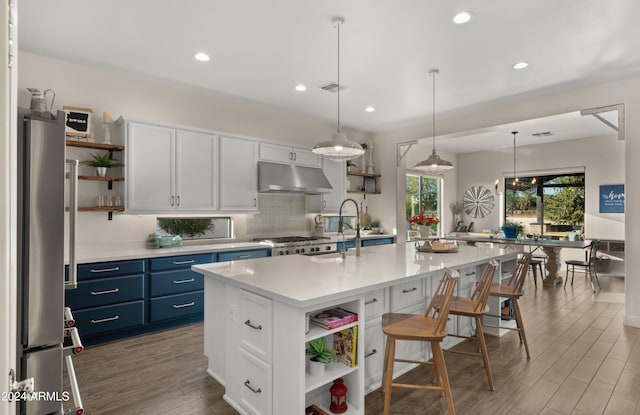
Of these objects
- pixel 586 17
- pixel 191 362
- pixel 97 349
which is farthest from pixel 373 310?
pixel 586 17

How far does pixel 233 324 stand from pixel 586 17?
3574 millimetres

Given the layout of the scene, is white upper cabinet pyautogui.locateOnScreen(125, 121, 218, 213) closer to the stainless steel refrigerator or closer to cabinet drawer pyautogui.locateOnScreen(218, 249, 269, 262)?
cabinet drawer pyautogui.locateOnScreen(218, 249, 269, 262)

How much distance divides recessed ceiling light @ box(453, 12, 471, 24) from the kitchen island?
1.99m

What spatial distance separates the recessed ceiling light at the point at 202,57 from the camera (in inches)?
137

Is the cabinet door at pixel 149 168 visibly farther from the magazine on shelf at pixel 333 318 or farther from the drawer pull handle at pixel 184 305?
the magazine on shelf at pixel 333 318

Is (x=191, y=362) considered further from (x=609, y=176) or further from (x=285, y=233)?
(x=609, y=176)

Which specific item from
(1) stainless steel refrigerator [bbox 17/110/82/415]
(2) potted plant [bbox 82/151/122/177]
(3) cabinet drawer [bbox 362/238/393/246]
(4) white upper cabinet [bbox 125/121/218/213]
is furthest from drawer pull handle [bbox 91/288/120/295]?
(3) cabinet drawer [bbox 362/238/393/246]

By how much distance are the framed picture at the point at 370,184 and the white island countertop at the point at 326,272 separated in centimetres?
343

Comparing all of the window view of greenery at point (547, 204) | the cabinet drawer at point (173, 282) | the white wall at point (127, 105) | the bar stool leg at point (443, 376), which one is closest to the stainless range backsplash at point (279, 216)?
the white wall at point (127, 105)

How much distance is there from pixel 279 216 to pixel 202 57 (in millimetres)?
2641

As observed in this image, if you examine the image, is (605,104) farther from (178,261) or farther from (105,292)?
(105,292)

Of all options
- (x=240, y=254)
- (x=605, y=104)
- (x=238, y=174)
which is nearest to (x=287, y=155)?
(x=238, y=174)

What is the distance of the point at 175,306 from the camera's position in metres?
3.76

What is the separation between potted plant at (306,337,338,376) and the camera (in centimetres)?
194
